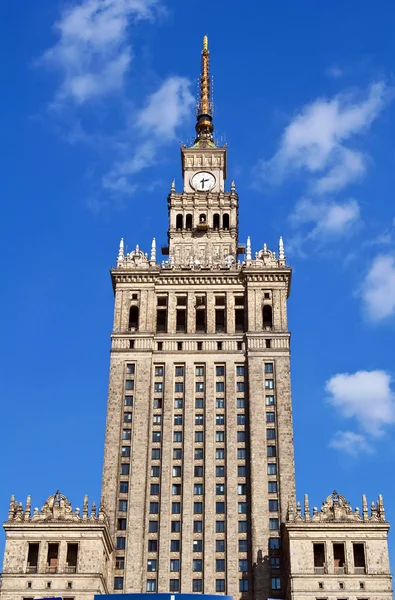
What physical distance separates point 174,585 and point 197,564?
9.34 ft

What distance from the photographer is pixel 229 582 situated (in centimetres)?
9481

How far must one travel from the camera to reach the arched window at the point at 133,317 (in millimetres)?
111938

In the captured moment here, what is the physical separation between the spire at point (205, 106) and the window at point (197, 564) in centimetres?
6112

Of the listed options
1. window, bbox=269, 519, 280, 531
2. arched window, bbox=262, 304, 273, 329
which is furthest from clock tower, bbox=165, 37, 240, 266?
window, bbox=269, 519, 280, 531

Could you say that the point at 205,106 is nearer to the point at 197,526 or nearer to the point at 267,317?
the point at 267,317

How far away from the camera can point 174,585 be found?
95375mm

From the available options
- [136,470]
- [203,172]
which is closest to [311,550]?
[136,470]

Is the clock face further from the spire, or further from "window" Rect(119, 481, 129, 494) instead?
"window" Rect(119, 481, 129, 494)

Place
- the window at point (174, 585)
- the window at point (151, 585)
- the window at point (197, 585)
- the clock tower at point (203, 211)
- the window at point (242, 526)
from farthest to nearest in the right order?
the clock tower at point (203, 211), the window at point (242, 526), the window at point (151, 585), the window at point (174, 585), the window at point (197, 585)

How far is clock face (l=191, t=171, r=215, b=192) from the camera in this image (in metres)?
131

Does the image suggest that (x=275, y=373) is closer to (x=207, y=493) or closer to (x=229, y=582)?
(x=207, y=493)

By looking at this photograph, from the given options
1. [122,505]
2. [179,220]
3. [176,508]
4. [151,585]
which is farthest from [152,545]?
[179,220]

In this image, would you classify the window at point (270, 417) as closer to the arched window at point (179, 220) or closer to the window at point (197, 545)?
the window at point (197, 545)

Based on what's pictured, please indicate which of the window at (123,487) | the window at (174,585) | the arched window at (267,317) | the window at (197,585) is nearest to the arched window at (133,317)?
the arched window at (267,317)
